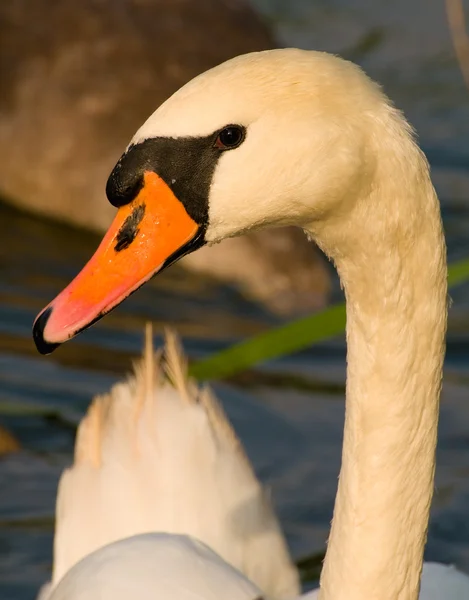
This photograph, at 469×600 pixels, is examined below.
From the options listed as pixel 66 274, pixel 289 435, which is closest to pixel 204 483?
pixel 289 435

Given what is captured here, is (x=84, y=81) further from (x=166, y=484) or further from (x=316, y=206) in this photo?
(x=316, y=206)

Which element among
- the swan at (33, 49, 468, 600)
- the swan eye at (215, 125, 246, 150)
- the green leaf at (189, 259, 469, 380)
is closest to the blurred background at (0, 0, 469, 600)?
the green leaf at (189, 259, 469, 380)

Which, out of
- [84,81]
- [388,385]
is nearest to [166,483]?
[388,385]

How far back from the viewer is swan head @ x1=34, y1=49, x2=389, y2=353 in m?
2.59

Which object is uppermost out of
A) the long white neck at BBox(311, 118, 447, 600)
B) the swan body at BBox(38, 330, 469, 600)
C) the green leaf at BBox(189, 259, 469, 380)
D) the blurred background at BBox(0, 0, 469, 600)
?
the long white neck at BBox(311, 118, 447, 600)

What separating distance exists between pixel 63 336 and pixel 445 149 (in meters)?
5.50

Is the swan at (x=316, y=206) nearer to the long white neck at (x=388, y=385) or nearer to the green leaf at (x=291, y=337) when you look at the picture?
the long white neck at (x=388, y=385)

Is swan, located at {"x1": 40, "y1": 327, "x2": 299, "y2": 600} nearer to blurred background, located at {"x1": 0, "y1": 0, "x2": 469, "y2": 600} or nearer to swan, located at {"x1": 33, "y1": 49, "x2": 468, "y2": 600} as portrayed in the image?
blurred background, located at {"x1": 0, "y1": 0, "x2": 469, "y2": 600}

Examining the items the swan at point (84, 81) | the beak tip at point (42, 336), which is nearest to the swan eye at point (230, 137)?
the beak tip at point (42, 336)

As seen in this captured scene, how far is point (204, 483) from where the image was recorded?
4.39 m

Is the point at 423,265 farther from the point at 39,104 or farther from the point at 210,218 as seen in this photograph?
the point at 39,104

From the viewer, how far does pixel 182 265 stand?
23.5ft

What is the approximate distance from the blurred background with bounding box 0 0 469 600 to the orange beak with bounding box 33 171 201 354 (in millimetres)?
2284

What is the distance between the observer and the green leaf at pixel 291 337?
3928mm
